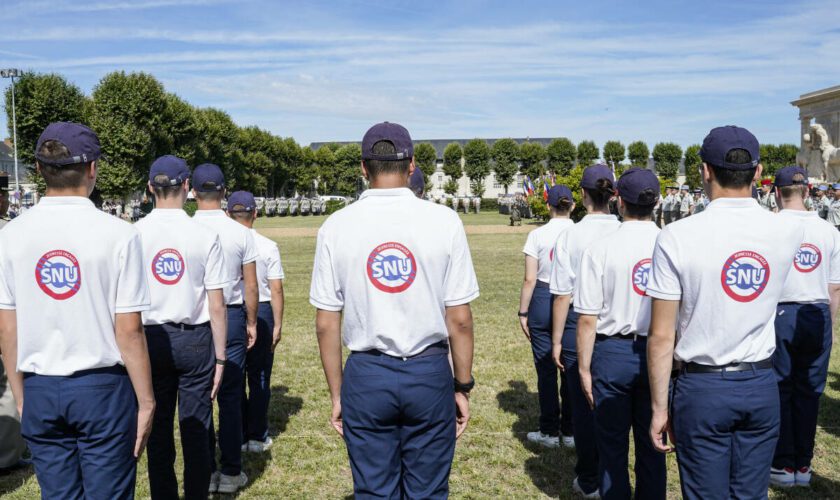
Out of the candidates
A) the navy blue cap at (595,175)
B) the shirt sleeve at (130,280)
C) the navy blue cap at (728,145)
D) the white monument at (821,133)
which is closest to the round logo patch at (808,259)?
the navy blue cap at (595,175)

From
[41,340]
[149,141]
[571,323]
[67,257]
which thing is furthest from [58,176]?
[149,141]

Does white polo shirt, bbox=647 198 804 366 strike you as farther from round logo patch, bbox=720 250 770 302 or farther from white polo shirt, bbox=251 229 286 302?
white polo shirt, bbox=251 229 286 302

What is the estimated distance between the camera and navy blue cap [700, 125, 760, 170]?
3.07 meters

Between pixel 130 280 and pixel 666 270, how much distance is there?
2.42m

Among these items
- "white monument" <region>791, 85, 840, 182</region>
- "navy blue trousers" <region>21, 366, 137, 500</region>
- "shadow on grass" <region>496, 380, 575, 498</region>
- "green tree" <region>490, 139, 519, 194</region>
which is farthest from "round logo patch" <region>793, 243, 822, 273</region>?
"green tree" <region>490, 139, 519, 194</region>

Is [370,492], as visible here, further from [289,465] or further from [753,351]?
[289,465]

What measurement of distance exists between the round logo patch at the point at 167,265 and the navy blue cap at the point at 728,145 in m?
3.11

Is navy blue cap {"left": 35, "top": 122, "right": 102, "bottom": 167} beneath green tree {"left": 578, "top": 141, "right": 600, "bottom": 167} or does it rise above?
beneath

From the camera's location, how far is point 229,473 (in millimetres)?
5309

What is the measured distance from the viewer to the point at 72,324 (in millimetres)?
2877

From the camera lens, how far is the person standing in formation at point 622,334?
151 inches

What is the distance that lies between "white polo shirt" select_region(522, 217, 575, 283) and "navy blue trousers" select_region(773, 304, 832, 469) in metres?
1.82

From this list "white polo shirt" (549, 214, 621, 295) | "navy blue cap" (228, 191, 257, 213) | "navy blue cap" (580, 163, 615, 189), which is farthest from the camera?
"navy blue cap" (228, 191, 257, 213)

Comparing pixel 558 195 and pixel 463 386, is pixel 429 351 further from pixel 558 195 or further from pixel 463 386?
pixel 558 195
